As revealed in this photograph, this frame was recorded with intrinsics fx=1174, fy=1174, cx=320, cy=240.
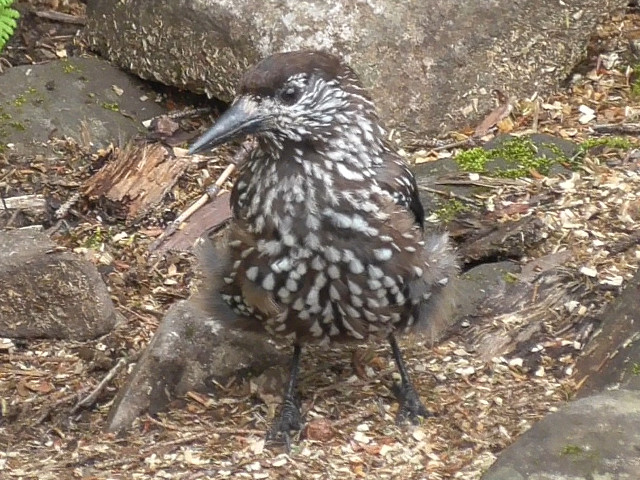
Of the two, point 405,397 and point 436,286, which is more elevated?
point 436,286

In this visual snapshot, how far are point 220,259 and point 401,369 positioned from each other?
825 mm

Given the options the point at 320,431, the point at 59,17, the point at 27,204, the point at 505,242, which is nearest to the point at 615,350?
the point at 505,242

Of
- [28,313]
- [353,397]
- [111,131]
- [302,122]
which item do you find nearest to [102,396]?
[28,313]

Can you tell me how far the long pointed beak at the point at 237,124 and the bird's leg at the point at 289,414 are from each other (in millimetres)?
993

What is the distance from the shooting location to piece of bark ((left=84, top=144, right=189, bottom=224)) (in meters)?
5.72

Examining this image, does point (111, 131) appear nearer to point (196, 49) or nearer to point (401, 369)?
point (196, 49)

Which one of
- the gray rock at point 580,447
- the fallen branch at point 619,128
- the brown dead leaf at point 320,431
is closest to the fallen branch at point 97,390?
the brown dead leaf at point 320,431

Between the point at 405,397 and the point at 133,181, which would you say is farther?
the point at 133,181

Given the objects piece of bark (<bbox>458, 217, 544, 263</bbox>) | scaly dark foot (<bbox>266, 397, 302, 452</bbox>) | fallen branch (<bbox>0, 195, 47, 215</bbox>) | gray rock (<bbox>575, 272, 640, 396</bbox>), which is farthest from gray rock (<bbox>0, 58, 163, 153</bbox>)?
gray rock (<bbox>575, 272, 640, 396</bbox>)

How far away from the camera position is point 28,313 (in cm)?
491

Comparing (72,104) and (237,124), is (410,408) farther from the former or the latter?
(72,104)

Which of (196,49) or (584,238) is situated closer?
(584,238)

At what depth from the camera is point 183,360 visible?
14.7 feet

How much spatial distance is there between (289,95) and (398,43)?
215 centimetres
